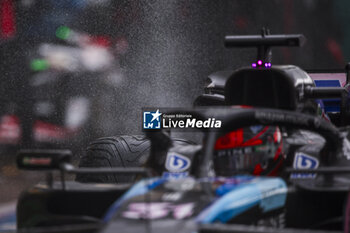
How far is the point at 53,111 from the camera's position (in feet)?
25.9

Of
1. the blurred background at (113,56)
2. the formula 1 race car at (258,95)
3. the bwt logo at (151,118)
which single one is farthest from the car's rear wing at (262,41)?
the blurred background at (113,56)

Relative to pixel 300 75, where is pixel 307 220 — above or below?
below

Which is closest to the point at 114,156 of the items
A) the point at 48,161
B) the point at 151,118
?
the point at 151,118

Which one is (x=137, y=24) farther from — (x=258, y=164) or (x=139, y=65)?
(x=258, y=164)

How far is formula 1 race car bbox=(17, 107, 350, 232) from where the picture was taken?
222 centimetres

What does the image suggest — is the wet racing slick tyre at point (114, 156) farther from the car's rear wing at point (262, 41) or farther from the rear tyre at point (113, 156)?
the car's rear wing at point (262, 41)

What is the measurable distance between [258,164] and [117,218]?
127cm

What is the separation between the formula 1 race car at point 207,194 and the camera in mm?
2221

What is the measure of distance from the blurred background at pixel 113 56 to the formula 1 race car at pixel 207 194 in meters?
3.64

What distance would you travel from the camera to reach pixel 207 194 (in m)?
2.34

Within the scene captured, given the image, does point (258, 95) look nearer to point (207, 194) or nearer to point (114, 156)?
point (114, 156)

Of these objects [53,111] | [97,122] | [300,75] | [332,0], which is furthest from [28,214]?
[332,0]

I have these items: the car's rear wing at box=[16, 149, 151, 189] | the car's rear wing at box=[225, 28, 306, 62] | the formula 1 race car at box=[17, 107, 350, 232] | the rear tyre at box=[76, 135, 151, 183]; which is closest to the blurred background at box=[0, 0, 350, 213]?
the rear tyre at box=[76, 135, 151, 183]

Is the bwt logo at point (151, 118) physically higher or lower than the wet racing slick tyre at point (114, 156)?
higher
